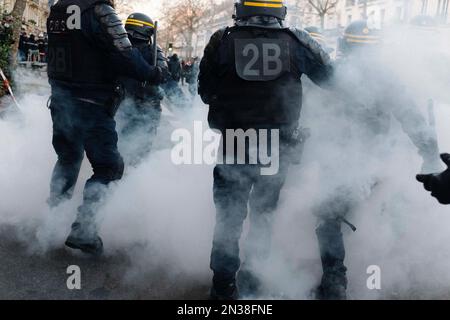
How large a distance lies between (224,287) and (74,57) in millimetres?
1795

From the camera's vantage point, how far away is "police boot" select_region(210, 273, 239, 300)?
2814 millimetres

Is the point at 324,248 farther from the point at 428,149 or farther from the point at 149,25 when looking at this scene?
the point at 149,25

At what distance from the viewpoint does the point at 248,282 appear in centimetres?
308

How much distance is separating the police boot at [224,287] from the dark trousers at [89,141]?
1.09 m

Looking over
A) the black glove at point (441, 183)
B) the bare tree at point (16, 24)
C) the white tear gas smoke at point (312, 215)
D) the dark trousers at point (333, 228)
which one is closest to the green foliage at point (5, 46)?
the bare tree at point (16, 24)

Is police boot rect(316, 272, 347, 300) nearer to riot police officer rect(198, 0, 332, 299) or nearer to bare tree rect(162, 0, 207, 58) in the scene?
riot police officer rect(198, 0, 332, 299)

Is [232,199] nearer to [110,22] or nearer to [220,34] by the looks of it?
[220,34]

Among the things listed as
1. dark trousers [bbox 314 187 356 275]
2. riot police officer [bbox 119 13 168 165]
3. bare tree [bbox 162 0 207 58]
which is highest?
bare tree [bbox 162 0 207 58]

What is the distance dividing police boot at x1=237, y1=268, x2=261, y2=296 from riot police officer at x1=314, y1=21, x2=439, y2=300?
0.38m

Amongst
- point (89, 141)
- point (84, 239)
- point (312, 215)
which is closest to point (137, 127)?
point (89, 141)

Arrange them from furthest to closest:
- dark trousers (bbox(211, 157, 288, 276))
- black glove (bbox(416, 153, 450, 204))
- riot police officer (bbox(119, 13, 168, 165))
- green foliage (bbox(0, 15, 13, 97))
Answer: green foliage (bbox(0, 15, 13, 97)) < riot police officer (bbox(119, 13, 168, 165)) < dark trousers (bbox(211, 157, 288, 276)) < black glove (bbox(416, 153, 450, 204))

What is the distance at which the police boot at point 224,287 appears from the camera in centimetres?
281

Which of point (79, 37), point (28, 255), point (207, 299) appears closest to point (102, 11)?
point (79, 37)

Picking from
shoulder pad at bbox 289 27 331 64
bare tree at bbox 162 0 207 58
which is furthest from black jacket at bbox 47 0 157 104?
bare tree at bbox 162 0 207 58
